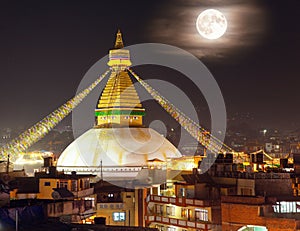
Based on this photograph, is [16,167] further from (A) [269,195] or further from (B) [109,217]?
(A) [269,195]

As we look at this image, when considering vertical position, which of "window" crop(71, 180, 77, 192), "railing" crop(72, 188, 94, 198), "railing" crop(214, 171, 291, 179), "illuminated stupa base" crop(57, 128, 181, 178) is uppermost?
"illuminated stupa base" crop(57, 128, 181, 178)

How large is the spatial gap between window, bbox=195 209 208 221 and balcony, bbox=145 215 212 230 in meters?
0.41

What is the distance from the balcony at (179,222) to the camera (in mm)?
34594

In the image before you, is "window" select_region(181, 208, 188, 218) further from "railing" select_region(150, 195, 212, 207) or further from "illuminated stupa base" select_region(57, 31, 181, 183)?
"illuminated stupa base" select_region(57, 31, 181, 183)

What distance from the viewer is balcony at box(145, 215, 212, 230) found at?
3459cm

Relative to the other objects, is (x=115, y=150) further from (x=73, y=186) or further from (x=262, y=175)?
(x=262, y=175)

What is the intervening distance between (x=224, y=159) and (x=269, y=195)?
292 inches

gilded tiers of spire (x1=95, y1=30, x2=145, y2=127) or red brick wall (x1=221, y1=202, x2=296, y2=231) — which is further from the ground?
gilded tiers of spire (x1=95, y1=30, x2=145, y2=127)

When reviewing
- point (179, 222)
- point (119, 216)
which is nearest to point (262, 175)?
point (179, 222)

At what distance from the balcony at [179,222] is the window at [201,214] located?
410mm

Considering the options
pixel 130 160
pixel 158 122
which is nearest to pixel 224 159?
pixel 130 160

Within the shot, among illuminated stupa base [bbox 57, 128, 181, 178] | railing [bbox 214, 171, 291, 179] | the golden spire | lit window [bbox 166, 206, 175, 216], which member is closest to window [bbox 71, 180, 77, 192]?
lit window [bbox 166, 206, 175, 216]

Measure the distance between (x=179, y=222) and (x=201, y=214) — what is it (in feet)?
5.27

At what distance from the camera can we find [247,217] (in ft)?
103
